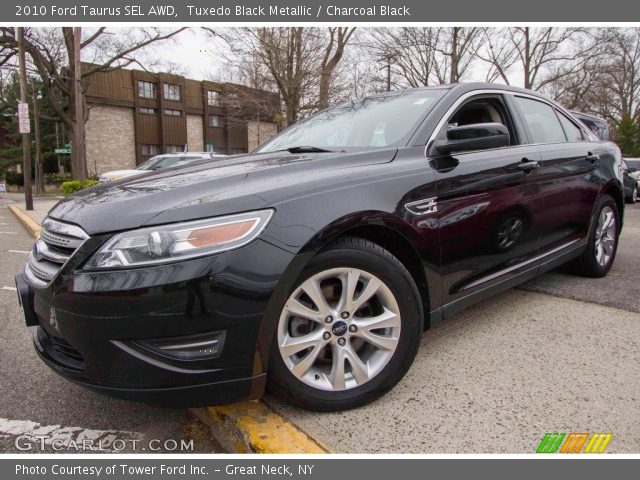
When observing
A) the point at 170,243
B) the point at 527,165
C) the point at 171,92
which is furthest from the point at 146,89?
the point at 170,243

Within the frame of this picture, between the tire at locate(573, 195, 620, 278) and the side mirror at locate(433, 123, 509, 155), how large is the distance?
76.5 inches

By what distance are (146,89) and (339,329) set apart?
3836 cm

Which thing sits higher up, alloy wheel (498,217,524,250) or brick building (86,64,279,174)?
brick building (86,64,279,174)

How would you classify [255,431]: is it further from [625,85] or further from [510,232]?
[625,85]

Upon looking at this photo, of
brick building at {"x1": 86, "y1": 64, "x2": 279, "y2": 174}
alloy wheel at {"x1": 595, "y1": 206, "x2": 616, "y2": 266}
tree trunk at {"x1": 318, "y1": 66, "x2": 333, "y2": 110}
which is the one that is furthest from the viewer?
brick building at {"x1": 86, "y1": 64, "x2": 279, "y2": 174}

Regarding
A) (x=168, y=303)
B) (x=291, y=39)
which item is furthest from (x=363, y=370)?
(x=291, y=39)

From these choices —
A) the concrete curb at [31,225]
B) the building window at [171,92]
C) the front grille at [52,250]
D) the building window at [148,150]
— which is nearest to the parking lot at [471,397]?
the front grille at [52,250]

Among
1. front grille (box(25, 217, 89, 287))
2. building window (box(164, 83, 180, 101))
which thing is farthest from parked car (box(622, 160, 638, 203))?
building window (box(164, 83, 180, 101))

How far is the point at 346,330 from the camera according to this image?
205cm

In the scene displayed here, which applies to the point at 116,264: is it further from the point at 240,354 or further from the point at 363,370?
the point at 363,370

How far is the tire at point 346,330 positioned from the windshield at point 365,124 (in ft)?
2.79

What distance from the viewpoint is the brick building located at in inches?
1294

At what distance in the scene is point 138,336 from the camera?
1.71m

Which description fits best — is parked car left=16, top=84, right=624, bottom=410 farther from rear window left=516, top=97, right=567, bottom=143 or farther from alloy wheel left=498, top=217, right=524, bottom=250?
rear window left=516, top=97, right=567, bottom=143
